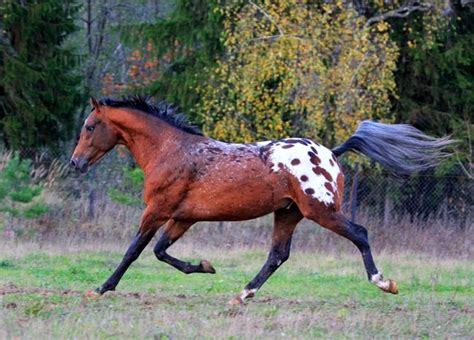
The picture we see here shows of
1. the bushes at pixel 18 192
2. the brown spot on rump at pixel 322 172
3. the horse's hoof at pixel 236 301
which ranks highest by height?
the brown spot on rump at pixel 322 172

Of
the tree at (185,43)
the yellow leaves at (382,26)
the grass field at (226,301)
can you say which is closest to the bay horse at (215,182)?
the grass field at (226,301)

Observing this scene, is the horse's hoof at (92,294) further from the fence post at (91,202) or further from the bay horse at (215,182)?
the fence post at (91,202)

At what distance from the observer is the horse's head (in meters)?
10.3

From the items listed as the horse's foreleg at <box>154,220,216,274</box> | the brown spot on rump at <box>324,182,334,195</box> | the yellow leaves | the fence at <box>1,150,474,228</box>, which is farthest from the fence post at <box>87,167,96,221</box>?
the brown spot on rump at <box>324,182,334,195</box>

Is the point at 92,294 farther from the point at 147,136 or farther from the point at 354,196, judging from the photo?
the point at 354,196

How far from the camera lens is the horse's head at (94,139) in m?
10.3

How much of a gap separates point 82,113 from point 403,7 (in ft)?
30.2

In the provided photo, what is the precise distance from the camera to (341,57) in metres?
18.6

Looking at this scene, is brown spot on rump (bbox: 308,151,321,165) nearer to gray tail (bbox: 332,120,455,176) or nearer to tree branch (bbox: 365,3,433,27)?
gray tail (bbox: 332,120,455,176)

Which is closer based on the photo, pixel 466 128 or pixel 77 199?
pixel 77 199

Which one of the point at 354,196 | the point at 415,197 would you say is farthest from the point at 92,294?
→ the point at 415,197

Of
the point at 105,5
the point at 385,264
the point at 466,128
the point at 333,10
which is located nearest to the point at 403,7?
the point at 333,10

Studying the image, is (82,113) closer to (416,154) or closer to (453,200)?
(453,200)

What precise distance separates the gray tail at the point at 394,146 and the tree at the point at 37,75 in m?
12.7
